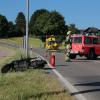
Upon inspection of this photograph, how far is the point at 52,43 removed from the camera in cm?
5269

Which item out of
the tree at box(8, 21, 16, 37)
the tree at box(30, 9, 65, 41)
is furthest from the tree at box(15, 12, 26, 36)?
the tree at box(30, 9, 65, 41)

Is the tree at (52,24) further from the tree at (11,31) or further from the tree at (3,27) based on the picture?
the tree at (11,31)

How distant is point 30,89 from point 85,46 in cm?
2167

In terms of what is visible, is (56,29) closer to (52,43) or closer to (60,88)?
(52,43)

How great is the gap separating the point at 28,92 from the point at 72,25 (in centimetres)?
11033

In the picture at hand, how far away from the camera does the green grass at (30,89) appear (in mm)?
12406

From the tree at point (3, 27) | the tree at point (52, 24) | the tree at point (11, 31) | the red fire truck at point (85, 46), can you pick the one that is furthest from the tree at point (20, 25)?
the red fire truck at point (85, 46)

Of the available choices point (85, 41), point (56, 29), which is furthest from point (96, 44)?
point (56, 29)

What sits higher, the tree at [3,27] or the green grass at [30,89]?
the tree at [3,27]

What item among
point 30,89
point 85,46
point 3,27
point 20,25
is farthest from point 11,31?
point 30,89

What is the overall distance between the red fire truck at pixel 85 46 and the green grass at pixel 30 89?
669 inches

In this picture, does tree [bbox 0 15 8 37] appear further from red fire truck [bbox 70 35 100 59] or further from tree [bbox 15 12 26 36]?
red fire truck [bbox 70 35 100 59]

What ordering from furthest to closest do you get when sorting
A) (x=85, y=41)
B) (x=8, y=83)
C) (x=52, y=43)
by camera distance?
(x=52, y=43) → (x=85, y=41) → (x=8, y=83)

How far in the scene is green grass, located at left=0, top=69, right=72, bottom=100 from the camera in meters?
12.4
